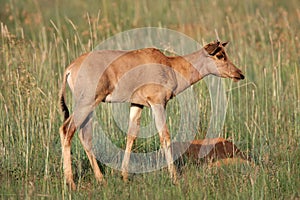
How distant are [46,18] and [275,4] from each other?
5.86 meters

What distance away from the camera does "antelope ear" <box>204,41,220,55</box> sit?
25.5ft

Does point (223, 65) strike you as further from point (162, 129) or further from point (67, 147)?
point (67, 147)

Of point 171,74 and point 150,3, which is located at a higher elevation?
point 150,3

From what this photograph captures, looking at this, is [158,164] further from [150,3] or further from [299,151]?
[150,3]

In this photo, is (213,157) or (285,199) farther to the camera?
(213,157)

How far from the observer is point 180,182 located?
21.5 feet

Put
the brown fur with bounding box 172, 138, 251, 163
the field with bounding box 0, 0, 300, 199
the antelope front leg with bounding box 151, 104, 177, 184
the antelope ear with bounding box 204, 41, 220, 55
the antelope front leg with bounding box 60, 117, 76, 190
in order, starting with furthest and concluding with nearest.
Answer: the antelope ear with bounding box 204, 41, 220, 55
the brown fur with bounding box 172, 138, 251, 163
the antelope front leg with bounding box 151, 104, 177, 184
the antelope front leg with bounding box 60, 117, 76, 190
the field with bounding box 0, 0, 300, 199

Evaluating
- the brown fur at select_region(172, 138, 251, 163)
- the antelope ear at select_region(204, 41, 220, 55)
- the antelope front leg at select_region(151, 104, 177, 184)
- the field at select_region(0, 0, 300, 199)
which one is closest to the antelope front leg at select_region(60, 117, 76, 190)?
the field at select_region(0, 0, 300, 199)

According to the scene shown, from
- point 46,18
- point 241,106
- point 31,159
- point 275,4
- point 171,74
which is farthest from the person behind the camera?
point 275,4

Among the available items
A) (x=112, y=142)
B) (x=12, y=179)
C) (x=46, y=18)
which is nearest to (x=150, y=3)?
(x=46, y=18)

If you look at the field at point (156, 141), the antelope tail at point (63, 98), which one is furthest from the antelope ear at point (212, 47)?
the antelope tail at point (63, 98)

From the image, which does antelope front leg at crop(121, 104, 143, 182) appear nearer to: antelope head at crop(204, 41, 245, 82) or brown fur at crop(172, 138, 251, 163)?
brown fur at crop(172, 138, 251, 163)

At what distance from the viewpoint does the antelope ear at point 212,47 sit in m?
7.77

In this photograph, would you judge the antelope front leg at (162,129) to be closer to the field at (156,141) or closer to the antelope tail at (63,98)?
the field at (156,141)
